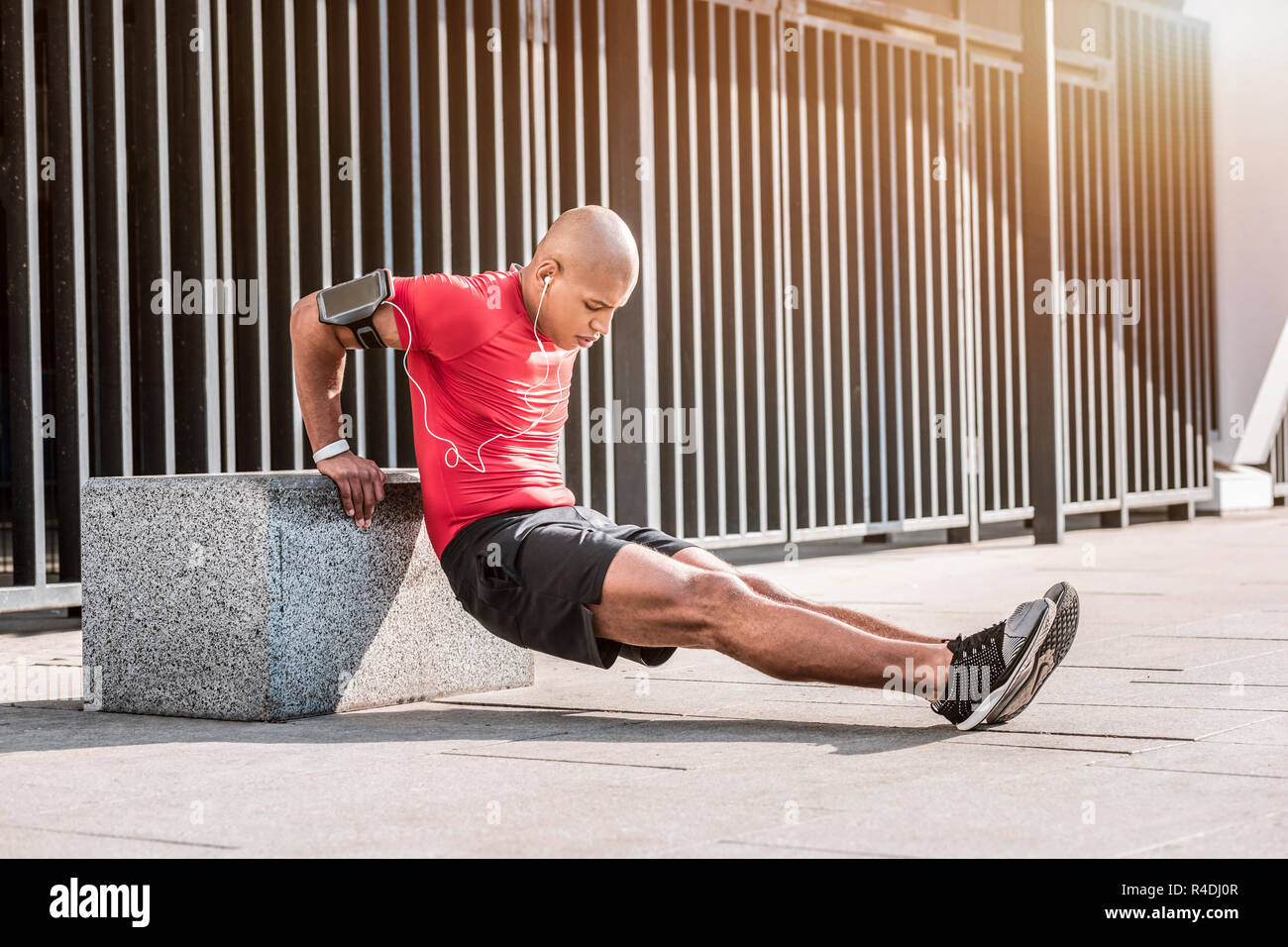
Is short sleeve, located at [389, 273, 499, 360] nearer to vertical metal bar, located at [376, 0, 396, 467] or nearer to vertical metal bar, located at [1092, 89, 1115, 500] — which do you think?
vertical metal bar, located at [376, 0, 396, 467]

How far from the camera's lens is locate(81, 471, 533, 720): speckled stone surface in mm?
4809

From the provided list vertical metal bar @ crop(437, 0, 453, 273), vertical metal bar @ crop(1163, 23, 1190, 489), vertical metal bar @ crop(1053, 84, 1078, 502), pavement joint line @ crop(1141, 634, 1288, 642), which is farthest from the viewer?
vertical metal bar @ crop(1163, 23, 1190, 489)

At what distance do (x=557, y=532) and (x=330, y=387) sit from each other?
2.74 ft

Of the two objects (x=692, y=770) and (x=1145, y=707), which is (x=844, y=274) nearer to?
(x=1145, y=707)

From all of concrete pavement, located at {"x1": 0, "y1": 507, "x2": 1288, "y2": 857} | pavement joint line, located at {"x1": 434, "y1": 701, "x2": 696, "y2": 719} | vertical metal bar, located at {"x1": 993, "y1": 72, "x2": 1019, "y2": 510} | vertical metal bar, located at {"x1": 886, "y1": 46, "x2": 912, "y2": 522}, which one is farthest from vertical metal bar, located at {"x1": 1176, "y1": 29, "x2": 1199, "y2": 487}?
pavement joint line, located at {"x1": 434, "y1": 701, "x2": 696, "y2": 719}

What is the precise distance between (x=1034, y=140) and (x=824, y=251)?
166cm

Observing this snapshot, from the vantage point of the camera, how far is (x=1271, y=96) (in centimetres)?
1547

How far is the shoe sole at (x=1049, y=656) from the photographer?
4211 millimetres

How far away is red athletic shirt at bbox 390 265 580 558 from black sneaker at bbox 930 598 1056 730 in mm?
1264

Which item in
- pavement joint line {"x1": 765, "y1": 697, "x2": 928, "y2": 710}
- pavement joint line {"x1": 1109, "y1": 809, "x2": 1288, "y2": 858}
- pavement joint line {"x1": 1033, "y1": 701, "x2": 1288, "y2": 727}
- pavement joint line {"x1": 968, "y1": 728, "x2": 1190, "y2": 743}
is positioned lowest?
pavement joint line {"x1": 765, "y1": 697, "x2": 928, "y2": 710}

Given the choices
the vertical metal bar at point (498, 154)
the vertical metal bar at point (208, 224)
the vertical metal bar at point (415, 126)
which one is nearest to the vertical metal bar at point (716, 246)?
the vertical metal bar at point (498, 154)
